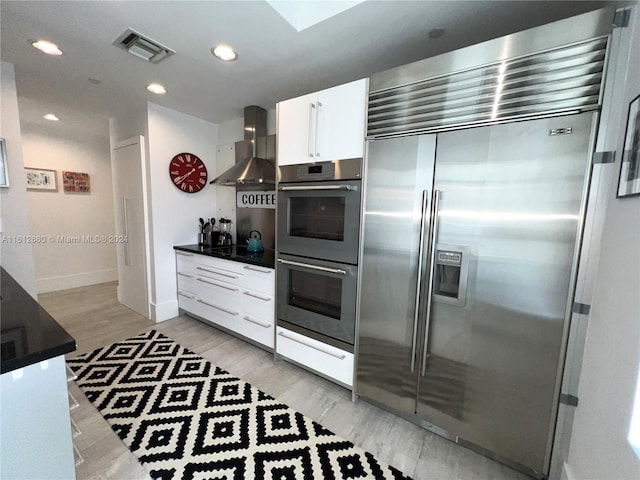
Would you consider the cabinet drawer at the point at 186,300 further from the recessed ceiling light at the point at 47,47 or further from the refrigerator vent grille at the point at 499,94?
the refrigerator vent grille at the point at 499,94

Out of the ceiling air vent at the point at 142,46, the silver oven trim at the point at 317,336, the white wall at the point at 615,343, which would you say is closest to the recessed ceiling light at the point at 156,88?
the ceiling air vent at the point at 142,46

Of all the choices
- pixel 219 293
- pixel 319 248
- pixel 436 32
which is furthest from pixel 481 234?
pixel 219 293

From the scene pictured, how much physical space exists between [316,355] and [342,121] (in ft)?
5.67

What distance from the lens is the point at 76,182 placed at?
13.6ft

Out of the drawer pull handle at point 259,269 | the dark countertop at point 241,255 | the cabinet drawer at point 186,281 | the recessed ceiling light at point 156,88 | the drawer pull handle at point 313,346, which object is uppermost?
the recessed ceiling light at point 156,88

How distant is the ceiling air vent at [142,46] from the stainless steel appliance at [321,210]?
1132 millimetres

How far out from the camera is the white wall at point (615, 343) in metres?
0.90

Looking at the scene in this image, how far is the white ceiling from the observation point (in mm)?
1433

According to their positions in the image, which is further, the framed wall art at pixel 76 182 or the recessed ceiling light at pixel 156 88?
the framed wall art at pixel 76 182

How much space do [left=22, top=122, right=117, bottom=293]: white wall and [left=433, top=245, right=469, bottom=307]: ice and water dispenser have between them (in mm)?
5310

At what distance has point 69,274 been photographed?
13.7 feet

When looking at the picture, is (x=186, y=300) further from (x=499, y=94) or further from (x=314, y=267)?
(x=499, y=94)

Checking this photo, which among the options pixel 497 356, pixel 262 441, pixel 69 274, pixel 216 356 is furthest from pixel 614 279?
pixel 69 274

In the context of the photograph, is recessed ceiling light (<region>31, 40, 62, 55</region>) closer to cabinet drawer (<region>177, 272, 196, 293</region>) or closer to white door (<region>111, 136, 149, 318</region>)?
white door (<region>111, 136, 149, 318</region>)
